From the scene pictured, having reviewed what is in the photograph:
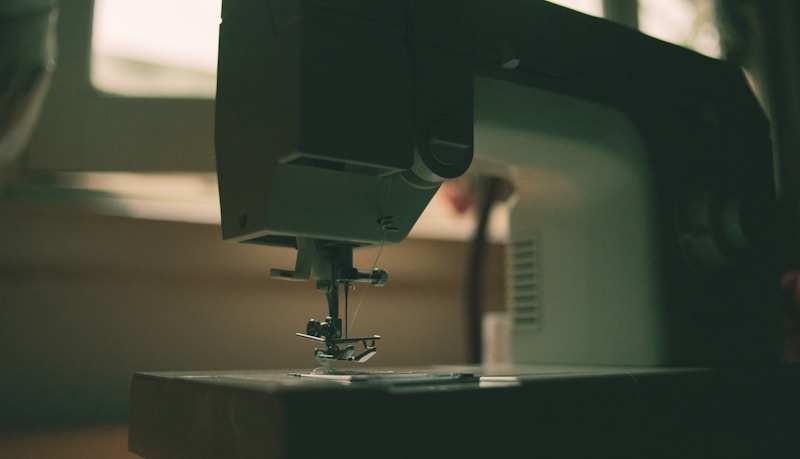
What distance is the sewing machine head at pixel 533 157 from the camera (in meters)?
0.64

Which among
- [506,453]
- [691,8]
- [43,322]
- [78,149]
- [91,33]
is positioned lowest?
[506,453]

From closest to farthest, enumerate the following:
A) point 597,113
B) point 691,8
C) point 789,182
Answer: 1. point 597,113
2. point 789,182
3. point 691,8

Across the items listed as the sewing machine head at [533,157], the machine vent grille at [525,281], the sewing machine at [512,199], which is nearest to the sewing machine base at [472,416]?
the sewing machine at [512,199]

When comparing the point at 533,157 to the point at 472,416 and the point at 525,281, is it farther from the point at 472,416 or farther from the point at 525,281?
the point at 472,416

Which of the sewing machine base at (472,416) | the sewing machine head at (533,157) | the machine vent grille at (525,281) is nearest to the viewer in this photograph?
the sewing machine base at (472,416)

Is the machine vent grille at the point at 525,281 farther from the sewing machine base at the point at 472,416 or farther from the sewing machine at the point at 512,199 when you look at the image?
the sewing machine base at the point at 472,416

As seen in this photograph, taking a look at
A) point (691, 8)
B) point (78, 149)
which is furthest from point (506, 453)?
point (691, 8)

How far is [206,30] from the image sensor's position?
1284 millimetres

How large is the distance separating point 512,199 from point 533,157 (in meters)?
0.19

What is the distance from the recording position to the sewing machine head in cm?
64

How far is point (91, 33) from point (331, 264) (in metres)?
0.74

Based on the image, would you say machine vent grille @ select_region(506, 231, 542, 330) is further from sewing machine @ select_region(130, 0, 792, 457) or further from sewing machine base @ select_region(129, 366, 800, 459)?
sewing machine base @ select_region(129, 366, 800, 459)

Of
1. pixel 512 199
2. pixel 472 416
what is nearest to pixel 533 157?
pixel 512 199

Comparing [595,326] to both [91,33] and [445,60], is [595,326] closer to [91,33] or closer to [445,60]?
[445,60]
